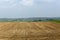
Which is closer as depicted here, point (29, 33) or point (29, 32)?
point (29, 33)

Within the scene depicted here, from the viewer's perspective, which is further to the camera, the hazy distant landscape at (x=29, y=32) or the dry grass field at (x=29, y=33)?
Result: the hazy distant landscape at (x=29, y=32)

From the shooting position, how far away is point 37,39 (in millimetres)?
7617

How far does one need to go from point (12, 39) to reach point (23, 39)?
0.43m

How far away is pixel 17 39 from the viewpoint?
7.61 metres

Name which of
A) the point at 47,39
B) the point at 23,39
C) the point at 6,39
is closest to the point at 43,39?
the point at 47,39

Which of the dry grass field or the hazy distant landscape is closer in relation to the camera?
the dry grass field

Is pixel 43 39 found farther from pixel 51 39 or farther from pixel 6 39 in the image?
pixel 6 39

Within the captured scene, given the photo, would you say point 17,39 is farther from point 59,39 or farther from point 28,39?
point 59,39

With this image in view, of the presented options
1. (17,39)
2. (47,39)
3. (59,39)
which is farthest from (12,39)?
(59,39)

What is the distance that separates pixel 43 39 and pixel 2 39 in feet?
5.30

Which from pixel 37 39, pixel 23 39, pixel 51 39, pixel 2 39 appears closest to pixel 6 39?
pixel 2 39

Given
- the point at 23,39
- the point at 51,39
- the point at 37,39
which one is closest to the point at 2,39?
the point at 23,39

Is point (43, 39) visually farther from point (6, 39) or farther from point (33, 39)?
point (6, 39)

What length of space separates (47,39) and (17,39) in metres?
1.17
